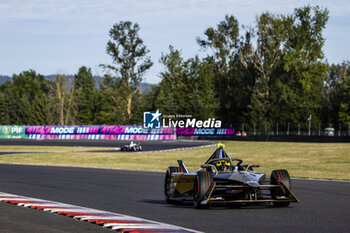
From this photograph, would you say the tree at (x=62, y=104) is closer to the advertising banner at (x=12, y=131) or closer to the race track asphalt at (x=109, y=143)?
the advertising banner at (x=12, y=131)

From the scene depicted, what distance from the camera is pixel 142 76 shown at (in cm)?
8412

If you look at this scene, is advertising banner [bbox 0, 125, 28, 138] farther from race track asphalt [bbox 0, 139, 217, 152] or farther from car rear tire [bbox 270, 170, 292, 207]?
car rear tire [bbox 270, 170, 292, 207]

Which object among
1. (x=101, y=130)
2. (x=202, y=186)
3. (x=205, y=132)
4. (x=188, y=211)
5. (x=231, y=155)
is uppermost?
(x=205, y=132)

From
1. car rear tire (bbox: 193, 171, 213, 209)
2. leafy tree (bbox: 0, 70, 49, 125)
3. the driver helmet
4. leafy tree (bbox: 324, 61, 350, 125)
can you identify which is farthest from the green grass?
leafy tree (bbox: 0, 70, 49, 125)

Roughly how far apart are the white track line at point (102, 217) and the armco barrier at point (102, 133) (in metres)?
48.2

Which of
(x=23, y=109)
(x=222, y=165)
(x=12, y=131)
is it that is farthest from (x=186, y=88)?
(x=222, y=165)

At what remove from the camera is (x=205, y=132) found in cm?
6331

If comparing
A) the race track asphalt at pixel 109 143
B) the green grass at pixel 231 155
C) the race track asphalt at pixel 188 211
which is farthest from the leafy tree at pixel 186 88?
the race track asphalt at pixel 188 211

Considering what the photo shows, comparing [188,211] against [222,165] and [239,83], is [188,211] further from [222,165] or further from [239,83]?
[239,83]

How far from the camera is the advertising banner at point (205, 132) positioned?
61.1 m

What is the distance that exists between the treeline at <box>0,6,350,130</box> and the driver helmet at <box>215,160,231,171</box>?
5138 centimetres

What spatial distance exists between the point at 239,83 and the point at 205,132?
15468 mm

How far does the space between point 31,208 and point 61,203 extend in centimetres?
71

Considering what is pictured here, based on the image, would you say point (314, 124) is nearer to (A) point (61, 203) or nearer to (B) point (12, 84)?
(A) point (61, 203)
